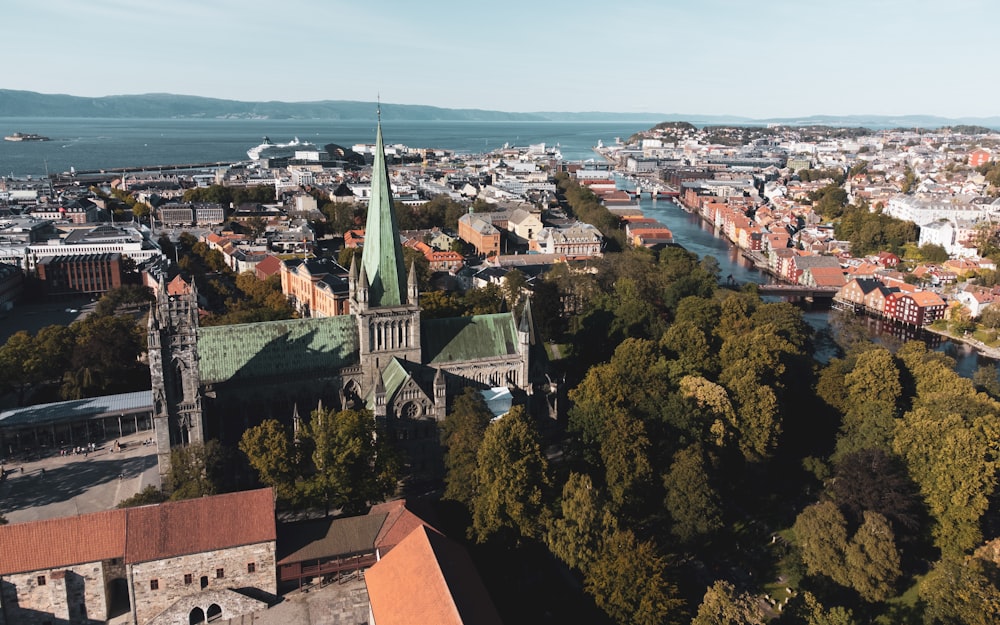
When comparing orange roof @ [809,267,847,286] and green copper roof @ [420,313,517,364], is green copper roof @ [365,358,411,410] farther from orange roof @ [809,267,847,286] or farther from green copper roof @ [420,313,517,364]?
orange roof @ [809,267,847,286]

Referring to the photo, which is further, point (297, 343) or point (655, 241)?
point (655, 241)

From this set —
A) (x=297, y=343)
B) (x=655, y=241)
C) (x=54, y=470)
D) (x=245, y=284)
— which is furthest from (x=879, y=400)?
(x=655, y=241)

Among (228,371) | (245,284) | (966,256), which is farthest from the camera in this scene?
(966,256)

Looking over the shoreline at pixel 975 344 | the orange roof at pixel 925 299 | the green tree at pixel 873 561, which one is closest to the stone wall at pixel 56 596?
the green tree at pixel 873 561

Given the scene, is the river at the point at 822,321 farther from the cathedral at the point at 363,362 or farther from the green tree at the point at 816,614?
the cathedral at the point at 363,362

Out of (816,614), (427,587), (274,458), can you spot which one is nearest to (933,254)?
(816,614)

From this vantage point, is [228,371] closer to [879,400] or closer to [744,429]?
[744,429]
